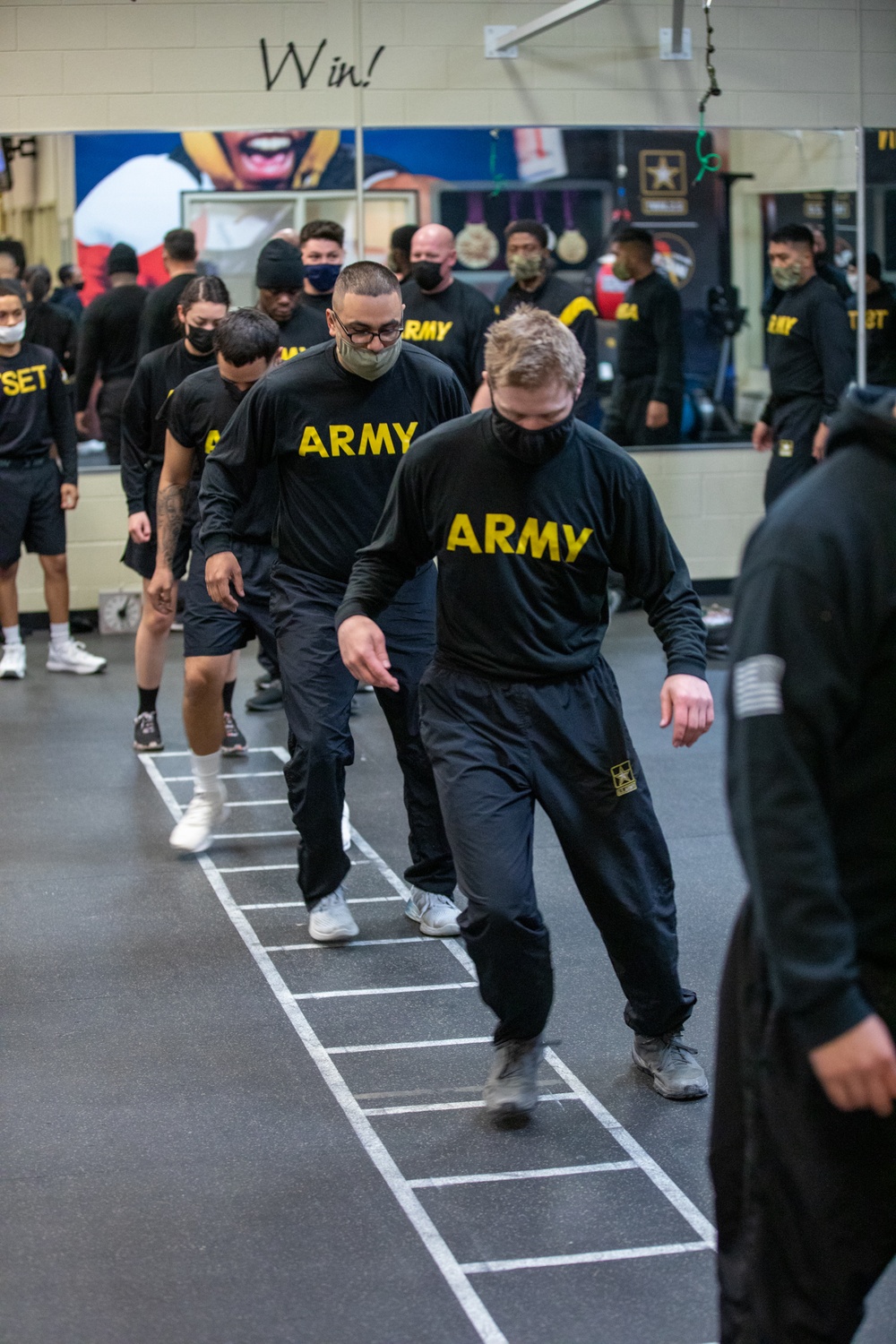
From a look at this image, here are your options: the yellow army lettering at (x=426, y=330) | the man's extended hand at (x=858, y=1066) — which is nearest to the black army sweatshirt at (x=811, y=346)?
the yellow army lettering at (x=426, y=330)

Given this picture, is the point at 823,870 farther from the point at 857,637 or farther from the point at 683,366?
the point at 683,366

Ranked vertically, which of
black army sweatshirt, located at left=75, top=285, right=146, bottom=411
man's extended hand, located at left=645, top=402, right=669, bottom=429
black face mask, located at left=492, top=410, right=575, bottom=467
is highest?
black army sweatshirt, located at left=75, top=285, right=146, bottom=411

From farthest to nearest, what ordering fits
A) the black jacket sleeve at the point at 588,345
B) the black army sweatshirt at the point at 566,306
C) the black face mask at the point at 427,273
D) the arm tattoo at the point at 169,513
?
the black jacket sleeve at the point at 588,345, the black army sweatshirt at the point at 566,306, the black face mask at the point at 427,273, the arm tattoo at the point at 169,513

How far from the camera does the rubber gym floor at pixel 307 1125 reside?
297cm

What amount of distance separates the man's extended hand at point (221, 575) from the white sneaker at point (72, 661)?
425cm

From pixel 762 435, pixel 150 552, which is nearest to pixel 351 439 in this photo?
pixel 150 552

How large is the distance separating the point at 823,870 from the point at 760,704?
21 cm

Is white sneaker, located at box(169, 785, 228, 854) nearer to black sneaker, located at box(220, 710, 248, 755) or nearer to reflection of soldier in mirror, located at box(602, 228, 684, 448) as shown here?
black sneaker, located at box(220, 710, 248, 755)

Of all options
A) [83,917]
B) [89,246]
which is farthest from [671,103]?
[83,917]

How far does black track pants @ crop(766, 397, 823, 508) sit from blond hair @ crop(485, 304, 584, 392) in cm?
563

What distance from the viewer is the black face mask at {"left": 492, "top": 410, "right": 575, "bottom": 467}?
11.3 ft

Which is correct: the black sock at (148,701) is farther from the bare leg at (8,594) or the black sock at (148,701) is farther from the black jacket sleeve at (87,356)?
the black jacket sleeve at (87,356)

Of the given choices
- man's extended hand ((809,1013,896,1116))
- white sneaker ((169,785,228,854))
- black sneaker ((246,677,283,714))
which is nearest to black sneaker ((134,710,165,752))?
black sneaker ((246,677,283,714))

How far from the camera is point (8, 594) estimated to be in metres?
8.72
